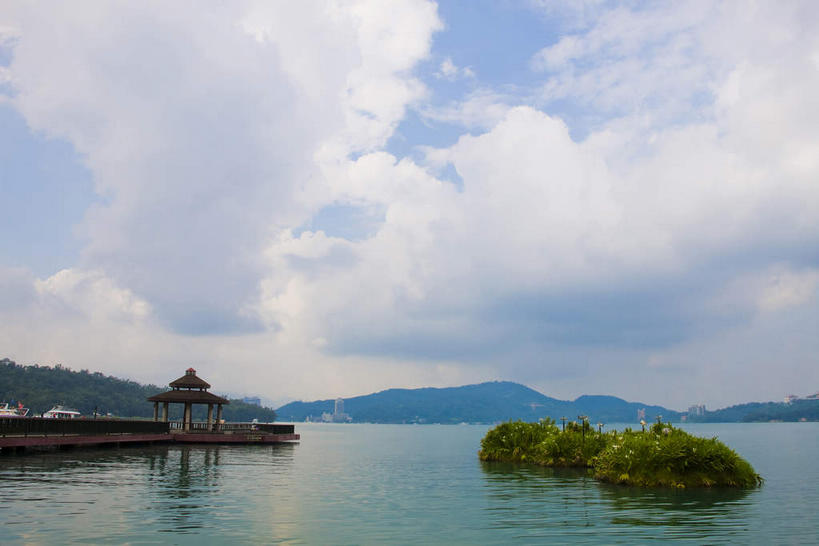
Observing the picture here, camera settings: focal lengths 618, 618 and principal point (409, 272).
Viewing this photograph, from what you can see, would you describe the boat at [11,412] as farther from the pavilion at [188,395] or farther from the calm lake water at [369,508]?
the calm lake water at [369,508]

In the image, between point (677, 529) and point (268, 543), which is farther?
point (677, 529)

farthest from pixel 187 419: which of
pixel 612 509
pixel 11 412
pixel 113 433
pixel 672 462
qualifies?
pixel 612 509

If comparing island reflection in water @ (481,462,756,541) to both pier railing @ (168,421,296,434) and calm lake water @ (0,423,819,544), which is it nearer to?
calm lake water @ (0,423,819,544)

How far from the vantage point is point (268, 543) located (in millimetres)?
18188

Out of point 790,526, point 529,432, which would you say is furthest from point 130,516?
point 529,432

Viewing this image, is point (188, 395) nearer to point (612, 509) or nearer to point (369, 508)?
point (369, 508)

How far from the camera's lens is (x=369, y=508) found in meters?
26.3

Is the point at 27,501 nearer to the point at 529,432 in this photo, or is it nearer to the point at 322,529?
the point at 322,529

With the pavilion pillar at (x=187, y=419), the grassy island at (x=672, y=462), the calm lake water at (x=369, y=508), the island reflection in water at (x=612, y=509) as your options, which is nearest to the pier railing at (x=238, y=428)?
the pavilion pillar at (x=187, y=419)

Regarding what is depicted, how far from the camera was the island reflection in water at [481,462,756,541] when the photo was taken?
2066cm

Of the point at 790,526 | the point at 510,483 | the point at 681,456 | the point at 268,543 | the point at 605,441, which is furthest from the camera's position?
the point at 605,441

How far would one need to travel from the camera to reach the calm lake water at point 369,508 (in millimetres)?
19500

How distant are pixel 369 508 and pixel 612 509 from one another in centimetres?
1011

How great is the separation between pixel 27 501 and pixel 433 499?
17.3m
